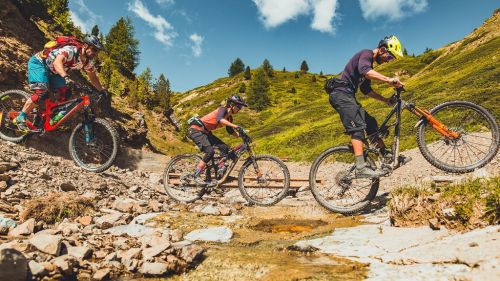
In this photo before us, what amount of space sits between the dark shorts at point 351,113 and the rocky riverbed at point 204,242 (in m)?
1.88

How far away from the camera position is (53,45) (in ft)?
31.6

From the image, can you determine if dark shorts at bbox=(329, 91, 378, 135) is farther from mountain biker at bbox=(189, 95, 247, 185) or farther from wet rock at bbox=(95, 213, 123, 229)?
wet rock at bbox=(95, 213, 123, 229)

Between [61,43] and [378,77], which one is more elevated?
[61,43]

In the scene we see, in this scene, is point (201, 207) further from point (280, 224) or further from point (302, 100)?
point (302, 100)

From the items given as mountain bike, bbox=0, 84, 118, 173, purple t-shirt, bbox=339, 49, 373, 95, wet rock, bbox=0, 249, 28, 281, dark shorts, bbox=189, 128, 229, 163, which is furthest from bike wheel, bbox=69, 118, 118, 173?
purple t-shirt, bbox=339, 49, 373, 95

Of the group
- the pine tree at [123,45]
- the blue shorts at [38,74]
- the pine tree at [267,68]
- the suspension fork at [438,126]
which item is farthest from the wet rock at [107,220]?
the pine tree at [267,68]

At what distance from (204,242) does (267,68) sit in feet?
469

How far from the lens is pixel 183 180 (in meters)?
10.7

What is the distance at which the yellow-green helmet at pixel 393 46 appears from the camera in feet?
24.0

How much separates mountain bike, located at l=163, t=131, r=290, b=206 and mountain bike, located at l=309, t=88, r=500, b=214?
4.86ft

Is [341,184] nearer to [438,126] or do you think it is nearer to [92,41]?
[438,126]

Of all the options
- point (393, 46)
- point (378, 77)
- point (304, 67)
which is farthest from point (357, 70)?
point (304, 67)

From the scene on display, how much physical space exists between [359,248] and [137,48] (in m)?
80.7

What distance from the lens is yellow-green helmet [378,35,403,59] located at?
7312mm
